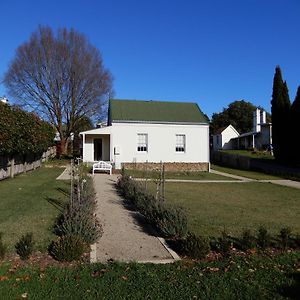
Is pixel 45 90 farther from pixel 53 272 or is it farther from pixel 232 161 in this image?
pixel 53 272

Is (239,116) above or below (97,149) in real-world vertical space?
above

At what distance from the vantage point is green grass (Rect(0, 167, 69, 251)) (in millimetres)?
8291

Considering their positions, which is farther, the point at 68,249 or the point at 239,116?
the point at 239,116

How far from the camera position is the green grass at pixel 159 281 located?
4965 millimetres

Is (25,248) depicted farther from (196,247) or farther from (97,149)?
(97,149)

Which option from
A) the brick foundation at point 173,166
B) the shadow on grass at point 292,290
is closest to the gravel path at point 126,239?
the shadow on grass at point 292,290

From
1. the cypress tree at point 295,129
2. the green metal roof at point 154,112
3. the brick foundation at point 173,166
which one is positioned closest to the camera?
the brick foundation at point 173,166

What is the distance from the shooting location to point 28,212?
11.2 meters

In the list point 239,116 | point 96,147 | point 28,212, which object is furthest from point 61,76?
point 239,116

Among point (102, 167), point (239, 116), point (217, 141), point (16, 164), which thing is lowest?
point (102, 167)

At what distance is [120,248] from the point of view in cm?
759

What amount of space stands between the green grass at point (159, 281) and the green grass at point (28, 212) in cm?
172

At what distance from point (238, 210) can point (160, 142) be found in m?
20.5

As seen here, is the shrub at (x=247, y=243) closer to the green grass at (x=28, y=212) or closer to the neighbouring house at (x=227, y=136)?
the green grass at (x=28, y=212)
